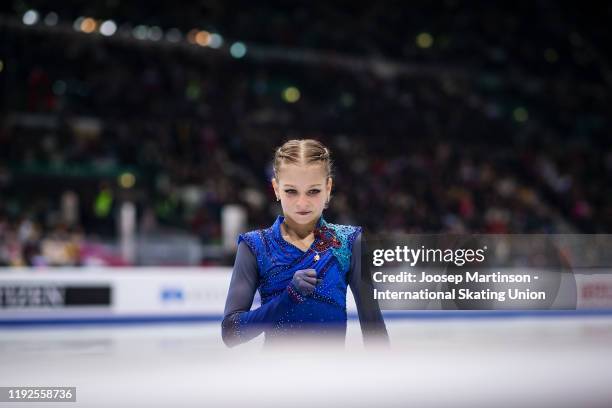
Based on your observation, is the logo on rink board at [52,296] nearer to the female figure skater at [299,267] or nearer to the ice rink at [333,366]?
the ice rink at [333,366]

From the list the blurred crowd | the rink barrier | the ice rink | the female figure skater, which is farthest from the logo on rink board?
the female figure skater

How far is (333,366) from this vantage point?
2.60 metres

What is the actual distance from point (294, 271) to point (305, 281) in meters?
0.12

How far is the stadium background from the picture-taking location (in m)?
8.95

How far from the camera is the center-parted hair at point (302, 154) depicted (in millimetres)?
1895

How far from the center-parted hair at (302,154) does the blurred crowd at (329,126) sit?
857cm

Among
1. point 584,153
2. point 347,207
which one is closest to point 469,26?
point 584,153

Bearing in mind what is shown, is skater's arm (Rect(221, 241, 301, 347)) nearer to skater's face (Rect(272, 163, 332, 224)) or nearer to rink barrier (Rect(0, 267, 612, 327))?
skater's face (Rect(272, 163, 332, 224))

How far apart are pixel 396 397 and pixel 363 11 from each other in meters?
19.5

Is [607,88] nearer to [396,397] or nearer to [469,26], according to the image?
[469,26]

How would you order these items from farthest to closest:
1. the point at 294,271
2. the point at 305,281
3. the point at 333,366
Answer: the point at 333,366 → the point at 294,271 → the point at 305,281

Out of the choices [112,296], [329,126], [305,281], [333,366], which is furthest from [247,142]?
[305,281]

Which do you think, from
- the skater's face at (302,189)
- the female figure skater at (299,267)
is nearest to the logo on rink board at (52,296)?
the female figure skater at (299,267)

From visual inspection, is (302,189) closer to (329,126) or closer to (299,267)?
(299,267)
